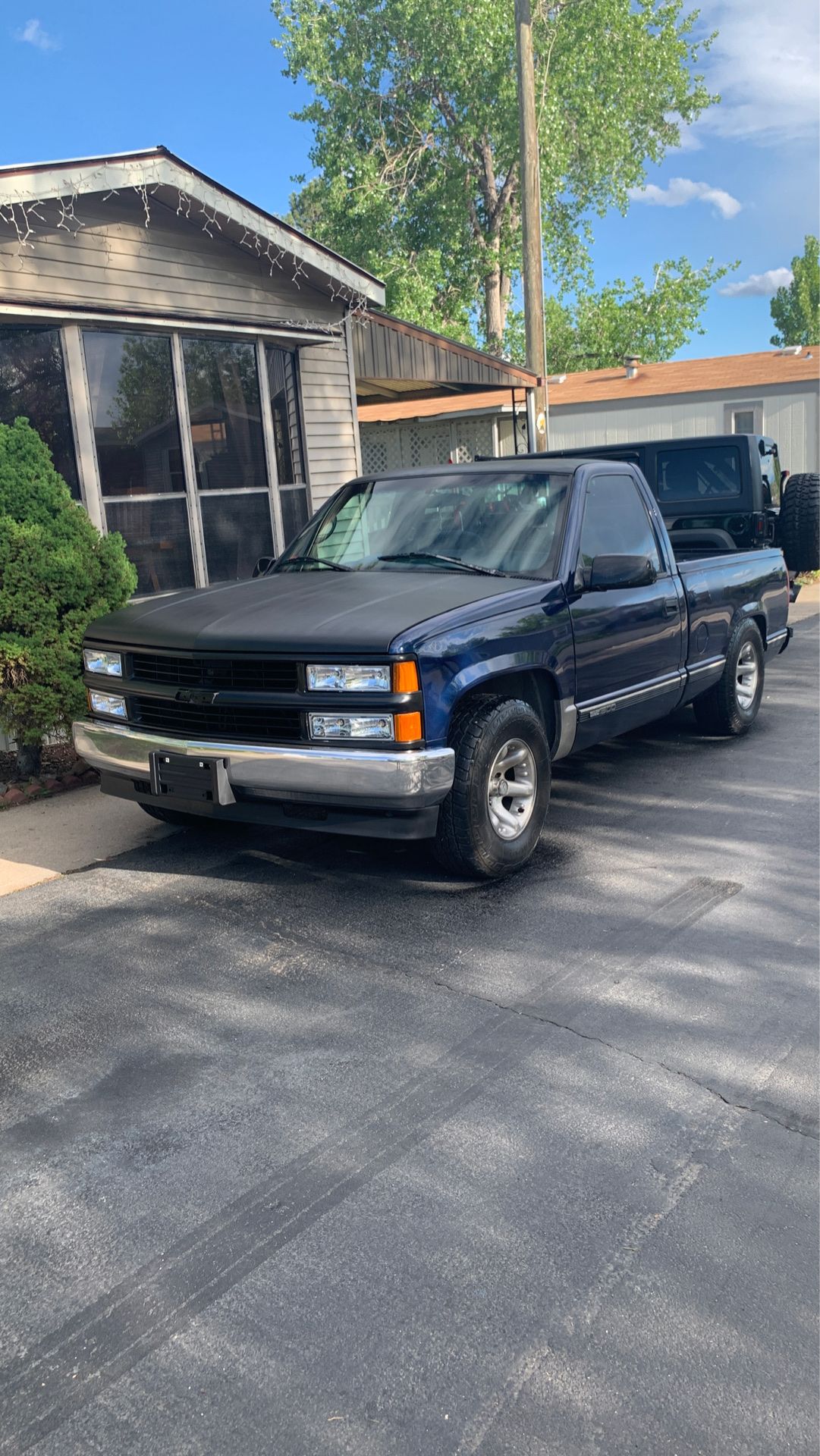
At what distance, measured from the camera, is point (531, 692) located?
17.7ft

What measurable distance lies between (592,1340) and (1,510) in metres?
5.77

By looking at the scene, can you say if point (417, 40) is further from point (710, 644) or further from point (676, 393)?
point (710, 644)

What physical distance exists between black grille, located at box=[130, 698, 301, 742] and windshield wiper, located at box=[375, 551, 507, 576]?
134 centimetres

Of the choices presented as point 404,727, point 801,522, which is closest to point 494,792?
point 404,727

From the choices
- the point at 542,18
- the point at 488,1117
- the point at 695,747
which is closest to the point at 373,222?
the point at 542,18

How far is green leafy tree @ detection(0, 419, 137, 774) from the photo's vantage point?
21.4 feet

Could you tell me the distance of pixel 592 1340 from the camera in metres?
2.33

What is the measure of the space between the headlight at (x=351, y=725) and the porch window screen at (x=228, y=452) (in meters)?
5.81

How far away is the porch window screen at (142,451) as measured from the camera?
8.87 metres

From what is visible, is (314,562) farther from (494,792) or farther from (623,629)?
(494,792)

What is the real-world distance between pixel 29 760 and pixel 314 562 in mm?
2338

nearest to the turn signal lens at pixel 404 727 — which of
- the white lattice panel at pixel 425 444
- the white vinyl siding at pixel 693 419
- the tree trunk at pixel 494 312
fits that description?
the white lattice panel at pixel 425 444

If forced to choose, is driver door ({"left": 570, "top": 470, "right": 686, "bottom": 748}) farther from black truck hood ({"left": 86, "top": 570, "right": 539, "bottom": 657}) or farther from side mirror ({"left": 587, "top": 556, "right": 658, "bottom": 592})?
black truck hood ({"left": 86, "top": 570, "right": 539, "bottom": 657})

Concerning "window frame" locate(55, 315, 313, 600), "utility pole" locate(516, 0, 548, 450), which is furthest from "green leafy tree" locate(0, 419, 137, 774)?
"utility pole" locate(516, 0, 548, 450)
